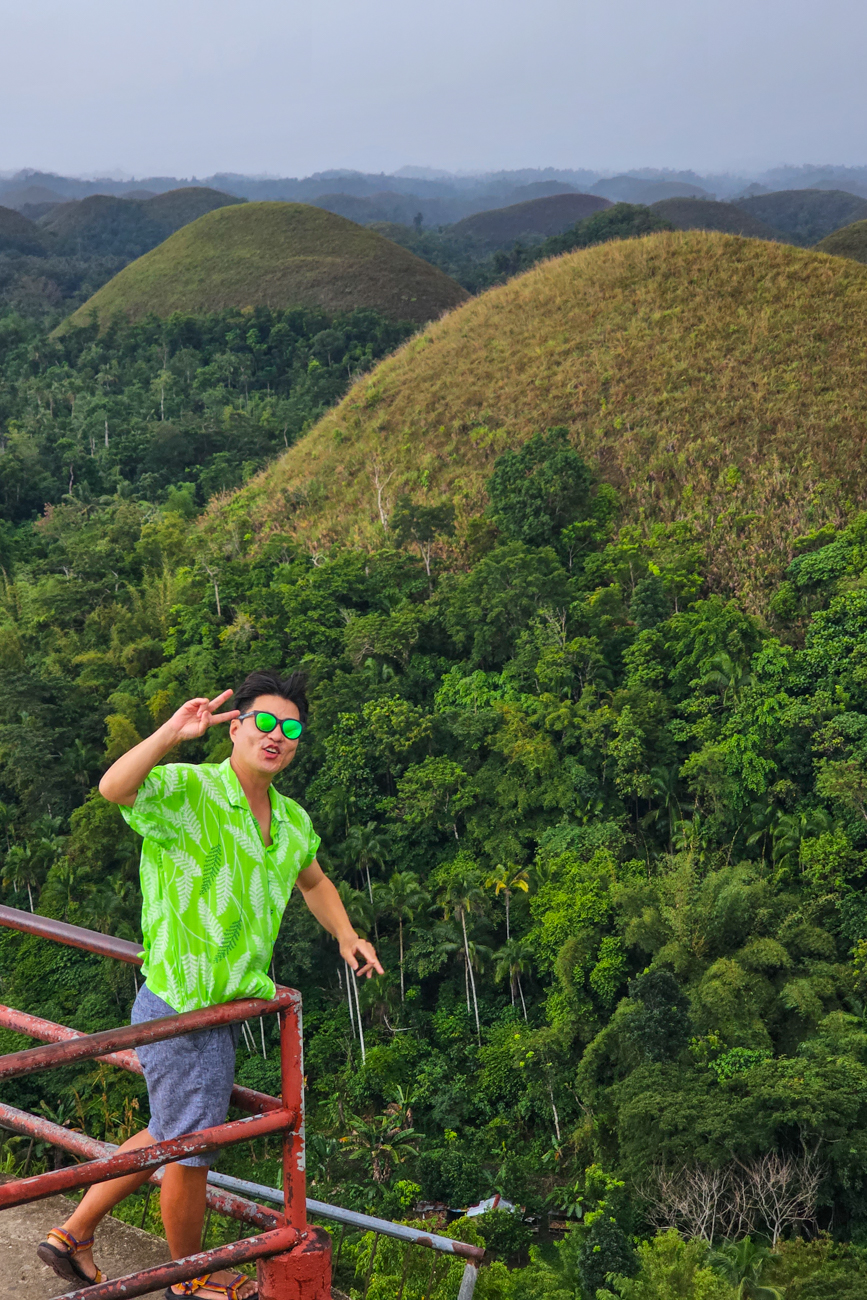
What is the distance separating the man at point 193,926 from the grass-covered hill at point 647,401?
77.3ft

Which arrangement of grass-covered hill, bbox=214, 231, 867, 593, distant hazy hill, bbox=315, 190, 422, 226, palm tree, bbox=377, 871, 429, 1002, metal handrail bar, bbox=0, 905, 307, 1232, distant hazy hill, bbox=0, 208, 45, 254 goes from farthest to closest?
1. distant hazy hill, bbox=315, 190, 422, 226
2. distant hazy hill, bbox=0, 208, 45, 254
3. grass-covered hill, bbox=214, 231, 867, 593
4. palm tree, bbox=377, 871, 429, 1002
5. metal handrail bar, bbox=0, 905, 307, 1232

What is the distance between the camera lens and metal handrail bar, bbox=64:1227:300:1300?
8.18ft

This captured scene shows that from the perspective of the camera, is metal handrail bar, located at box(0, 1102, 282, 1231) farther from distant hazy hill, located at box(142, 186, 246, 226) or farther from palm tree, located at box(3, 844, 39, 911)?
distant hazy hill, located at box(142, 186, 246, 226)

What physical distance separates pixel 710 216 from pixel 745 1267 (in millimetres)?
95756

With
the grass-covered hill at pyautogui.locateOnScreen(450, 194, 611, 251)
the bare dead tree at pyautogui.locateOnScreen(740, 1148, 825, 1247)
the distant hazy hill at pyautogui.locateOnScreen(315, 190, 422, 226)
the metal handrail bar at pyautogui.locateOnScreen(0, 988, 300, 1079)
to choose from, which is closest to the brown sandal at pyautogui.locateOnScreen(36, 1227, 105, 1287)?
the metal handrail bar at pyautogui.locateOnScreen(0, 988, 300, 1079)

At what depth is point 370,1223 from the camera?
3.64 meters

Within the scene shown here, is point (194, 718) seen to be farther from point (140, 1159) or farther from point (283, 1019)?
point (140, 1159)

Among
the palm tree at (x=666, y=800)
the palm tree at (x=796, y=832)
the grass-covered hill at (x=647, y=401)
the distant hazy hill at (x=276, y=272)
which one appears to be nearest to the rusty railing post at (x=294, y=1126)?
the palm tree at (x=796, y=832)

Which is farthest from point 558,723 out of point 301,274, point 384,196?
point 384,196

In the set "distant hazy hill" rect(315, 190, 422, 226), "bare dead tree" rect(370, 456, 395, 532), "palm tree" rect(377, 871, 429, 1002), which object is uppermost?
"distant hazy hill" rect(315, 190, 422, 226)

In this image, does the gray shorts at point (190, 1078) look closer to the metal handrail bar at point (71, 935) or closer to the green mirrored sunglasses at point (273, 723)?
the metal handrail bar at point (71, 935)

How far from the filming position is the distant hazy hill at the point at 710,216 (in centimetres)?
9244

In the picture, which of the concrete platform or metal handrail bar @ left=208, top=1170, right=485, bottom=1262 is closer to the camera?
the concrete platform

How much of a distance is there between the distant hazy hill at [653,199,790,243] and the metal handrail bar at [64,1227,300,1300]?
98.7 m
